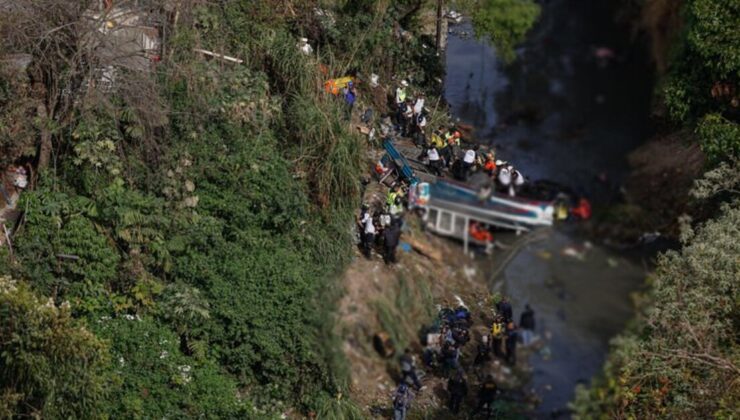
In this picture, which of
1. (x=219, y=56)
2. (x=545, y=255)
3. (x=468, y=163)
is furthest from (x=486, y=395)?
(x=219, y=56)

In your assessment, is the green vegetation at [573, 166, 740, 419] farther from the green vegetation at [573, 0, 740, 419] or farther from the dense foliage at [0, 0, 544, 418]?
the dense foliage at [0, 0, 544, 418]

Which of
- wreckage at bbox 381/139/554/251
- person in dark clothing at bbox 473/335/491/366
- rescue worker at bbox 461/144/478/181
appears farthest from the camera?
rescue worker at bbox 461/144/478/181

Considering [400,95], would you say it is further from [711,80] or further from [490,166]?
[711,80]

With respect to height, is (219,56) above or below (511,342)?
above

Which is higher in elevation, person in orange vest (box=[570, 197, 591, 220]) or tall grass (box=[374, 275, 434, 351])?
person in orange vest (box=[570, 197, 591, 220])

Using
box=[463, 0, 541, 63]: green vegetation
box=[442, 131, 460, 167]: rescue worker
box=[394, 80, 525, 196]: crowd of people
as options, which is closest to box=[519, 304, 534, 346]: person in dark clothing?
box=[394, 80, 525, 196]: crowd of people

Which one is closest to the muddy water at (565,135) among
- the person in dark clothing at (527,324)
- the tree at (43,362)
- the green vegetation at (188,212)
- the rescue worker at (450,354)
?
the person in dark clothing at (527,324)

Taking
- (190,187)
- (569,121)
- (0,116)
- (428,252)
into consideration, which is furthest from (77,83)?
(569,121)

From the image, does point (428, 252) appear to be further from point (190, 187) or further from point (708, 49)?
point (708, 49)
